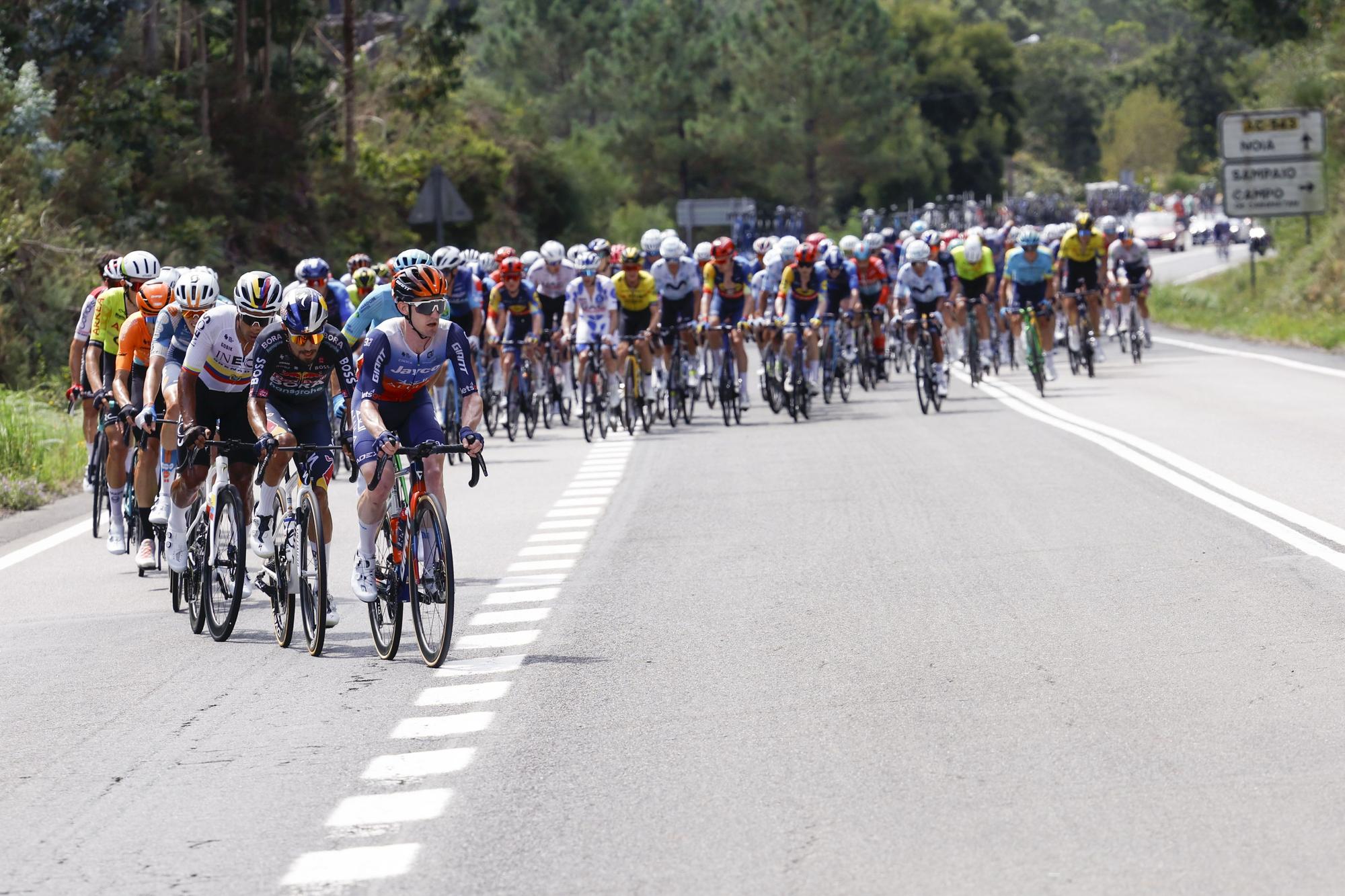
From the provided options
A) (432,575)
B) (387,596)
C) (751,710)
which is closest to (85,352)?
(387,596)

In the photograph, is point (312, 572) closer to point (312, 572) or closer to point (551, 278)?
point (312, 572)

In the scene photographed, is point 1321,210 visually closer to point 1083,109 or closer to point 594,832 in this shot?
point 594,832

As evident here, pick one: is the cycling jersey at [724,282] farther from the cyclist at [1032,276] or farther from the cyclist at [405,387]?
the cyclist at [405,387]

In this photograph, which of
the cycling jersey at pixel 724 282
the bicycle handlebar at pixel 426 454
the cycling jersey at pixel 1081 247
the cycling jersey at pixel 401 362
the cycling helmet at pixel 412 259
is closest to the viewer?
the bicycle handlebar at pixel 426 454

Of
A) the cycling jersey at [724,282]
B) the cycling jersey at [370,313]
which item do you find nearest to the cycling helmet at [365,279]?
the cycling jersey at [724,282]

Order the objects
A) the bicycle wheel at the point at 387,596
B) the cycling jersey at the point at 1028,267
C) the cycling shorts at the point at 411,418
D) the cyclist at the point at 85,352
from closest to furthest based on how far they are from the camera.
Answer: the bicycle wheel at the point at 387,596, the cycling shorts at the point at 411,418, the cyclist at the point at 85,352, the cycling jersey at the point at 1028,267

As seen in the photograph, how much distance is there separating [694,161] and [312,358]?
87073mm

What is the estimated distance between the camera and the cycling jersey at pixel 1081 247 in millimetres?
30266

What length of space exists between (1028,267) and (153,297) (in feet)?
52.1

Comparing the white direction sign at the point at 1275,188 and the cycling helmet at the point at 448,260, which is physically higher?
the cycling helmet at the point at 448,260

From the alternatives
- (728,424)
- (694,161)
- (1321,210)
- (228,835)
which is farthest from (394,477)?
(694,161)

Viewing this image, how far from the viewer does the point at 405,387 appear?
1064cm

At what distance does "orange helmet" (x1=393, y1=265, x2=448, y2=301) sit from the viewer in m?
10.3

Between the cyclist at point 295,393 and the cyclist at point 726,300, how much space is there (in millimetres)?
14250
